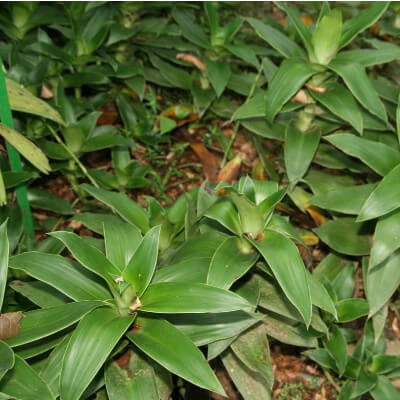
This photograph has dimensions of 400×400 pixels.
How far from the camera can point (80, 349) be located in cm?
154

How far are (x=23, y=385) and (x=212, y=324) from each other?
59cm

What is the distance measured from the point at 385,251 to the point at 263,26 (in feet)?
3.71

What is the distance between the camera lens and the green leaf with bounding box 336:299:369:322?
220 centimetres

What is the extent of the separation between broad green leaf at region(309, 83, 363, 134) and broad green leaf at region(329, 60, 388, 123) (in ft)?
0.24

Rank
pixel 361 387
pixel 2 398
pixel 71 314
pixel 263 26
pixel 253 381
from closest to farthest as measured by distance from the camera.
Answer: pixel 2 398
pixel 71 314
pixel 253 381
pixel 361 387
pixel 263 26

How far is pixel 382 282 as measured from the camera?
214 cm

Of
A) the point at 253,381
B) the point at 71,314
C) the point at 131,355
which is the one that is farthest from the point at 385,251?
the point at 71,314

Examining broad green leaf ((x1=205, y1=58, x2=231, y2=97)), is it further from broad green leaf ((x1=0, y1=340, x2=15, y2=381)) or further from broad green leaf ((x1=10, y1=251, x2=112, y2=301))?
broad green leaf ((x1=0, y1=340, x2=15, y2=381))

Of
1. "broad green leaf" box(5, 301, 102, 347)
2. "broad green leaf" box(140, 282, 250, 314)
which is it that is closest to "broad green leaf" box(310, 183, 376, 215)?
"broad green leaf" box(140, 282, 250, 314)

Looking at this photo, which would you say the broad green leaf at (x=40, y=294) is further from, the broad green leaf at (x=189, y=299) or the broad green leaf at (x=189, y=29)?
the broad green leaf at (x=189, y=29)

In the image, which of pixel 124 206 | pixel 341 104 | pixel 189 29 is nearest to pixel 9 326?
pixel 124 206

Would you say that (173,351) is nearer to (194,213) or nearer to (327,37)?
(194,213)

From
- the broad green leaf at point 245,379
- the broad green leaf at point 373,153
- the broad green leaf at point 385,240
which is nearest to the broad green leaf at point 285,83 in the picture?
the broad green leaf at point 373,153

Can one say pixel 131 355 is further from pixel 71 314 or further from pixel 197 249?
pixel 197 249
